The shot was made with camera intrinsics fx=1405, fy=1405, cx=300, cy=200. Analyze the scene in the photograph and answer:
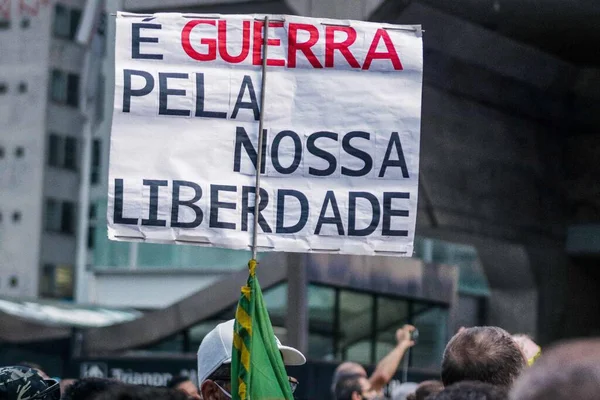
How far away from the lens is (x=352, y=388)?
27.0 feet

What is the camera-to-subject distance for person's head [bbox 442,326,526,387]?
409 centimetres

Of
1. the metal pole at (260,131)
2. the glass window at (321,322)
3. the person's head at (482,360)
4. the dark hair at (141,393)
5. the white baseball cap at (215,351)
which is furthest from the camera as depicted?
the glass window at (321,322)

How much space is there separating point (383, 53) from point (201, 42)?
28.1 inches

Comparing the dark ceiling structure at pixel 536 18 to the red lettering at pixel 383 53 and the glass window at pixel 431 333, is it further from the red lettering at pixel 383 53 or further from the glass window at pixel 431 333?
the red lettering at pixel 383 53

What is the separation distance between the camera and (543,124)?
27812 millimetres

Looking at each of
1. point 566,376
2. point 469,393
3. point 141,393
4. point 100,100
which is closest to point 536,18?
point 469,393

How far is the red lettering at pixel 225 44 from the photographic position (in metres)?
5.44

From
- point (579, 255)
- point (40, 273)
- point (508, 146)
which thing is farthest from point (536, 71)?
point (40, 273)

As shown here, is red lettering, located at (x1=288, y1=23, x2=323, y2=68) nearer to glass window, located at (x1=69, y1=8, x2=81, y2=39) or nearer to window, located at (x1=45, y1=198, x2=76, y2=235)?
window, located at (x1=45, y1=198, x2=76, y2=235)

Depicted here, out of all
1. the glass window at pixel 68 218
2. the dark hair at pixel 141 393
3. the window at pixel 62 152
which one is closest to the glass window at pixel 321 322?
the dark hair at pixel 141 393

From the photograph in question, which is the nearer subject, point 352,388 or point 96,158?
point 352,388

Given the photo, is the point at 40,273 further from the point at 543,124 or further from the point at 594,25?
the point at 594,25

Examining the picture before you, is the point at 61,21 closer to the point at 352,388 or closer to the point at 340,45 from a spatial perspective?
the point at 352,388

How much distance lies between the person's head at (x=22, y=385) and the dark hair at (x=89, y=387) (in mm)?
570
